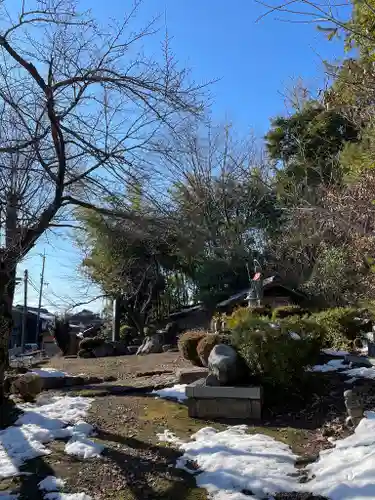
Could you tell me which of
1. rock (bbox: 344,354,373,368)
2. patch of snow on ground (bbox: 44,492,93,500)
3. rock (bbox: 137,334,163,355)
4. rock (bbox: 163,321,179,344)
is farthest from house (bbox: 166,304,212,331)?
patch of snow on ground (bbox: 44,492,93,500)

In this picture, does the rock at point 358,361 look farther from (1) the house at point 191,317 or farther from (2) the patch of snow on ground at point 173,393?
(1) the house at point 191,317

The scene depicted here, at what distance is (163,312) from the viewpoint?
87.1 ft

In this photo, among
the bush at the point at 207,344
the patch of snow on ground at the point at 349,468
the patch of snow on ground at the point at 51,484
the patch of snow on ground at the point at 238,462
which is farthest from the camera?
the bush at the point at 207,344

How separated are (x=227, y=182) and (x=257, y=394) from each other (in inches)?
822

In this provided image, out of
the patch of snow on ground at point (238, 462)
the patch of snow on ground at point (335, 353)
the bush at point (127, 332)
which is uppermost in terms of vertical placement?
the bush at point (127, 332)

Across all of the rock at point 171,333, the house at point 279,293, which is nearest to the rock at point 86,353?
the rock at point 171,333

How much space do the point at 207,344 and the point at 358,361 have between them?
8.74 ft

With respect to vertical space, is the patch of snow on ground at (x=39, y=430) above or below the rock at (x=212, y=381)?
below

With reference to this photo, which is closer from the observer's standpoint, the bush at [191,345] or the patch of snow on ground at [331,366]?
the patch of snow on ground at [331,366]

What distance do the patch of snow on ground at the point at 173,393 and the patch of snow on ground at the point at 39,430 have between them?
119cm

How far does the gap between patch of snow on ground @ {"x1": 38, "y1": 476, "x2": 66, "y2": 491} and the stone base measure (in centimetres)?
243

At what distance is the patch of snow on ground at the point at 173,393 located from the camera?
7.85m

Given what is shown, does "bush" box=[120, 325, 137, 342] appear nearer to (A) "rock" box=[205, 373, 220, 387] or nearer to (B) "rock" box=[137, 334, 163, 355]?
(B) "rock" box=[137, 334, 163, 355]

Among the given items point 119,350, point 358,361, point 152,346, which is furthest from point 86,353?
point 358,361
